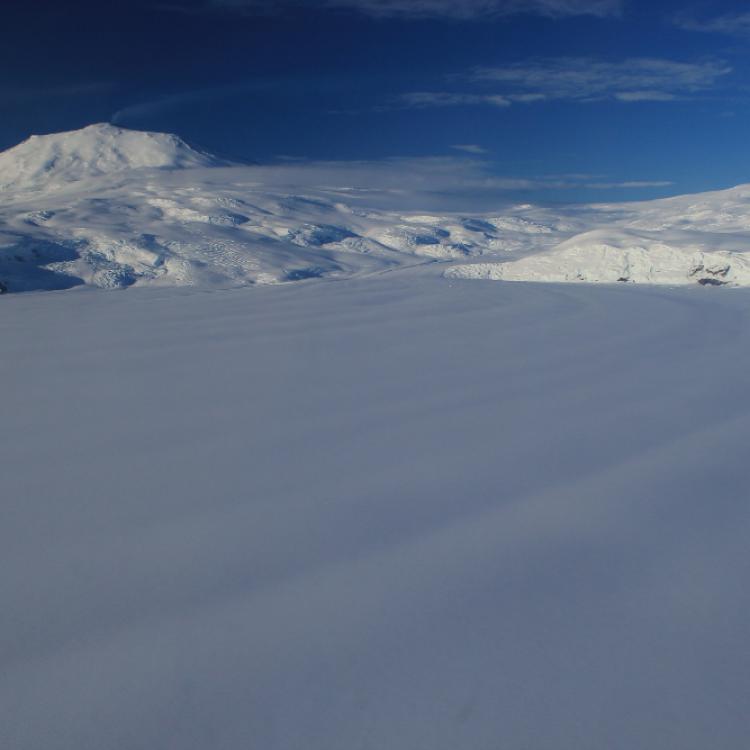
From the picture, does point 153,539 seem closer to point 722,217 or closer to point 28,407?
point 28,407

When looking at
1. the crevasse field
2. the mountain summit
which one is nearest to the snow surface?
the crevasse field

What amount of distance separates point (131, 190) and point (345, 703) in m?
59.3

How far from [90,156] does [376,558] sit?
102169 mm

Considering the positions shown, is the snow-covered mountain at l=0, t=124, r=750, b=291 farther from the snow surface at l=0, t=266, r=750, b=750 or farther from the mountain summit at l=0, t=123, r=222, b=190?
the snow surface at l=0, t=266, r=750, b=750

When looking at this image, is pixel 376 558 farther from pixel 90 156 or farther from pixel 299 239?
pixel 90 156

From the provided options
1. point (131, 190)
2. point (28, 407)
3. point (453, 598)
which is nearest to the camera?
point (453, 598)

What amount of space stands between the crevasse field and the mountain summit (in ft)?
283

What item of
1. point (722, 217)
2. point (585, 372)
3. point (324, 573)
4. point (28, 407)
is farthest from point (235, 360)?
point (722, 217)

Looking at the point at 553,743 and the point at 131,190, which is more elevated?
the point at 131,190

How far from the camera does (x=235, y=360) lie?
5.94 m

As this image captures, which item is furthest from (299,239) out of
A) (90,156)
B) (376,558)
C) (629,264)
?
(90,156)

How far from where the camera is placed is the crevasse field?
5.81 feet

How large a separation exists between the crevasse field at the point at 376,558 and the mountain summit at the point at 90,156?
86.2 m

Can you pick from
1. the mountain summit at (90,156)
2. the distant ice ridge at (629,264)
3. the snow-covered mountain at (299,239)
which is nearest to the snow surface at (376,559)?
the distant ice ridge at (629,264)
